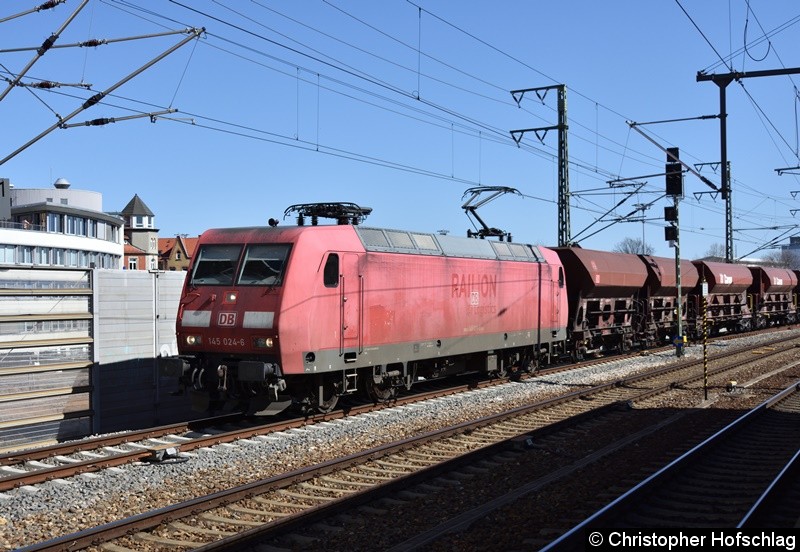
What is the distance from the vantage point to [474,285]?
18.1m

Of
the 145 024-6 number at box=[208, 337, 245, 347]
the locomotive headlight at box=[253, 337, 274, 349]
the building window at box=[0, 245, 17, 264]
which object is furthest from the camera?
the building window at box=[0, 245, 17, 264]

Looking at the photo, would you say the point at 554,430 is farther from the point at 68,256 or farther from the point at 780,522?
the point at 68,256

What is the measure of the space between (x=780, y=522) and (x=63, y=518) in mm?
7513

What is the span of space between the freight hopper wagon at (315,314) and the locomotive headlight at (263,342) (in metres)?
0.02

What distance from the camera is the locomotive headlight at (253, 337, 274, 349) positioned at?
505 inches

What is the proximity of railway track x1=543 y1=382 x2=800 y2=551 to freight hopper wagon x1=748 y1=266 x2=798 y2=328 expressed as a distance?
3217cm

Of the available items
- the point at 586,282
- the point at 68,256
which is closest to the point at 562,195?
the point at 586,282

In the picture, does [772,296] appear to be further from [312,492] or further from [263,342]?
[312,492]

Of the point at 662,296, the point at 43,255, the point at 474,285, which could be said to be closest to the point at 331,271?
the point at 474,285

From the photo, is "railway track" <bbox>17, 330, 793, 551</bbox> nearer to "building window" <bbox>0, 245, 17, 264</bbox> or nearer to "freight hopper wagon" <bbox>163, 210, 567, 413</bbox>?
"freight hopper wagon" <bbox>163, 210, 567, 413</bbox>

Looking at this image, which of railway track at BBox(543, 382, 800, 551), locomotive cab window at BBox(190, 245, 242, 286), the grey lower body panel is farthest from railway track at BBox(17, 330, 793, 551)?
locomotive cab window at BBox(190, 245, 242, 286)

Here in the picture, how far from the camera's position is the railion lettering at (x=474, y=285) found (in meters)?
17.5

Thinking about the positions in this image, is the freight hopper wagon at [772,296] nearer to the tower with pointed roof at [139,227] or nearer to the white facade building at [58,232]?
the white facade building at [58,232]

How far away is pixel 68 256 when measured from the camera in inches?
2322
